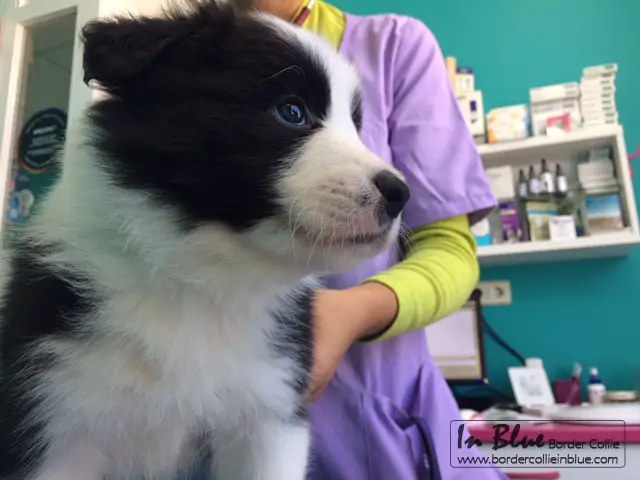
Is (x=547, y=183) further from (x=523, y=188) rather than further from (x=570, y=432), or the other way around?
(x=570, y=432)

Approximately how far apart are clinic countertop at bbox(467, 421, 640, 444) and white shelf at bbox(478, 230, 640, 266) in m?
0.76

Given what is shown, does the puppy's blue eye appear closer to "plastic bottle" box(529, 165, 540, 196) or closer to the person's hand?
the person's hand

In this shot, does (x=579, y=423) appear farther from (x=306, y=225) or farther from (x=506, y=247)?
(x=306, y=225)

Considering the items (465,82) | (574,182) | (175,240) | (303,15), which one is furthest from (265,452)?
(465,82)

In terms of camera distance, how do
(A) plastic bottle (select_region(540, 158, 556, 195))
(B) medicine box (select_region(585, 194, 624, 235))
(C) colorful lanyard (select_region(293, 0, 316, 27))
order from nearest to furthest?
(C) colorful lanyard (select_region(293, 0, 316, 27))
(B) medicine box (select_region(585, 194, 624, 235))
(A) plastic bottle (select_region(540, 158, 556, 195))

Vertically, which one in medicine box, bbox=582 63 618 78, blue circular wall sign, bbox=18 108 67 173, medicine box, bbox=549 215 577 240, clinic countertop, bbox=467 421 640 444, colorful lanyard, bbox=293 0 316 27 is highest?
medicine box, bbox=582 63 618 78

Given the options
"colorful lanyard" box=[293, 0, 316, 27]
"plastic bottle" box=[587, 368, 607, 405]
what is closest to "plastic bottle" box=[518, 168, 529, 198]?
"plastic bottle" box=[587, 368, 607, 405]

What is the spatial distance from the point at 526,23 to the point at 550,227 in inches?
40.1

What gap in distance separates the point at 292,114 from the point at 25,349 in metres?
0.42

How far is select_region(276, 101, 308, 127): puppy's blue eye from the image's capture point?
0.69m

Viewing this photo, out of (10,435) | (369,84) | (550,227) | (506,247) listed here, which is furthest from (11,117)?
(550,227)

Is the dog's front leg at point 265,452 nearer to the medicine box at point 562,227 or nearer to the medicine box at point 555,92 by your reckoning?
the medicine box at point 562,227

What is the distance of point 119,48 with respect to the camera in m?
0.66

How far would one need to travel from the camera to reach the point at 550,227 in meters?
2.33
